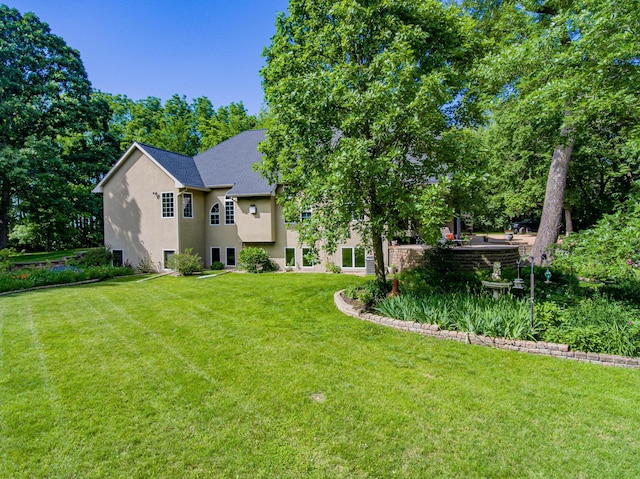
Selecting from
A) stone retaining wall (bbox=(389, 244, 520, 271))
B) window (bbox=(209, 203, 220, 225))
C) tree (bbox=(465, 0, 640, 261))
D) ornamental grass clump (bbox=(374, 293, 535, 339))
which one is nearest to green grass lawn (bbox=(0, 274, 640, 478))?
ornamental grass clump (bbox=(374, 293, 535, 339))

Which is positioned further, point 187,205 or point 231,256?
point 231,256

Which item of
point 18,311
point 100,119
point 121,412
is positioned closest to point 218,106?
point 100,119

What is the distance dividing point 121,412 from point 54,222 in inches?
1056

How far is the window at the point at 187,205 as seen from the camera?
61.1ft

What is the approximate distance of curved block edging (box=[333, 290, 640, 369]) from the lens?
5.71m

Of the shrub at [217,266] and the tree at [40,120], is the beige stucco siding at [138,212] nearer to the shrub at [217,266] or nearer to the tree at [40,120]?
the shrub at [217,266]

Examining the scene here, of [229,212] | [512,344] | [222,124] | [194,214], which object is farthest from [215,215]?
[512,344]

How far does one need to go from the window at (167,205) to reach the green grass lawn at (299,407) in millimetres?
11274

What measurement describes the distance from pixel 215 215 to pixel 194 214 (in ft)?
4.08

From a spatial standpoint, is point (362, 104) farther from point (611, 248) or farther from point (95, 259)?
point (95, 259)

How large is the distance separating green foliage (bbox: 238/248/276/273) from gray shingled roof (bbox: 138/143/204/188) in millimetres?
5143

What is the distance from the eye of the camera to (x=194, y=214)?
19.2 metres

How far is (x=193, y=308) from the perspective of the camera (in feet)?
32.9

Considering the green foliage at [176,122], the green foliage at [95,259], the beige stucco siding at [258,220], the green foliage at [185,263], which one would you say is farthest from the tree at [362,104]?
the green foliage at [176,122]
